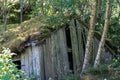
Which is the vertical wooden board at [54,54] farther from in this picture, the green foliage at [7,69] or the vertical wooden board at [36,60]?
the green foliage at [7,69]

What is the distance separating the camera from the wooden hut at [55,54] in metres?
13.7

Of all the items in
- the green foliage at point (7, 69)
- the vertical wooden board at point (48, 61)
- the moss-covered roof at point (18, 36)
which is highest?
the green foliage at point (7, 69)

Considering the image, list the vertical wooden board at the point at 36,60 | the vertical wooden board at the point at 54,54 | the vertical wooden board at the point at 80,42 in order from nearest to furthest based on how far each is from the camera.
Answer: the vertical wooden board at the point at 36,60 → the vertical wooden board at the point at 54,54 → the vertical wooden board at the point at 80,42

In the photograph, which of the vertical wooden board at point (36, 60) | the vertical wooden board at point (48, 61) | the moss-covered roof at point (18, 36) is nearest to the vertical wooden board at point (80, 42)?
the vertical wooden board at point (48, 61)

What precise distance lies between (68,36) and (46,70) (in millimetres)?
2425

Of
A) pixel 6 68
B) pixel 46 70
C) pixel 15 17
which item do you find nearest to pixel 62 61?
pixel 46 70

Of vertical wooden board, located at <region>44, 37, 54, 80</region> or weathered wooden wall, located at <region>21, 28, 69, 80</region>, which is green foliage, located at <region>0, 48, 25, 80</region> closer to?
weathered wooden wall, located at <region>21, 28, 69, 80</region>

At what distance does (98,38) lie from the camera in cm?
1560

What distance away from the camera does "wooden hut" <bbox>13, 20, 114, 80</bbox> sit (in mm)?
13680

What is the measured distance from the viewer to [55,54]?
14.1 metres

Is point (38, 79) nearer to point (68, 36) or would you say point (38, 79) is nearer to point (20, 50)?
point (20, 50)

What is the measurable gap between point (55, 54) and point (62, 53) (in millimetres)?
427

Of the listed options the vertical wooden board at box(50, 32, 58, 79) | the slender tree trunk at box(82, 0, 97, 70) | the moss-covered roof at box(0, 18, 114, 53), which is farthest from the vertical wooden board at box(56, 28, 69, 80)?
the slender tree trunk at box(82, 0, 97, 70)

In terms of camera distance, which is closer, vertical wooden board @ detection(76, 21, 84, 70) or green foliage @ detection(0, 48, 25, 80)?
green foliage @ detection(0, 48, 25, 80)
